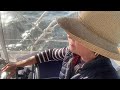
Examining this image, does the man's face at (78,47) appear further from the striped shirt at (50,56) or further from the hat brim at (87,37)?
the striped shirt at (50,56)

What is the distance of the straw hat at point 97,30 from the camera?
126 centimetres

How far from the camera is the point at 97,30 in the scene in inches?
54.6

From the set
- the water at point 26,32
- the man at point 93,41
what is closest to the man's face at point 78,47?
the man at point 93,41

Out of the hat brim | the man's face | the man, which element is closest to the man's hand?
the man

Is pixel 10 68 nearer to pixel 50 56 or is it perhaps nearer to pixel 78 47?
pixel 50 56

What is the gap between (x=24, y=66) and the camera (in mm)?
1881

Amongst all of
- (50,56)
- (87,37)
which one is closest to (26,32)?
(50,56)

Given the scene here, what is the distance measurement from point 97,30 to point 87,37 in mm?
142

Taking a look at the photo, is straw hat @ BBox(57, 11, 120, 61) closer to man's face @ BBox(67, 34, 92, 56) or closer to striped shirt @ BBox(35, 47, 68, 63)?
man's face @ BBox(67, 34, 92, 56)

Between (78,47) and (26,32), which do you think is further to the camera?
(26,32)

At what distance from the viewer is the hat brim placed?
124 centimetres
